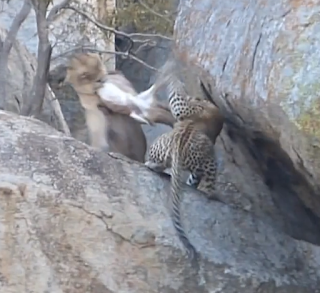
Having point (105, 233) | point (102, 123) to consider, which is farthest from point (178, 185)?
point (102, 123)

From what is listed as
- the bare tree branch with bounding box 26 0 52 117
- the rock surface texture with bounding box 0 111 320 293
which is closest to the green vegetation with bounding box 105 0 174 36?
the bare tree branch with bounding box 26 0 52 117

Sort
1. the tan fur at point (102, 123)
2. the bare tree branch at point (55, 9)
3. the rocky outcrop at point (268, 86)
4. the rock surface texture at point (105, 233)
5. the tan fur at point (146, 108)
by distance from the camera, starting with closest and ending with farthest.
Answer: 1. the rocky outcrop at point (268, 86)
2. the rock surface texture at point (105, 233)
3. the tan fur at point (146, 108)
4. the tan fur at point (102, 123)
5. the bare tree branch at point (55, 9)

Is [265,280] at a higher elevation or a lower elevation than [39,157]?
Result: lower

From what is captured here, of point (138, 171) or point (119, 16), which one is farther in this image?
point (119, 16)

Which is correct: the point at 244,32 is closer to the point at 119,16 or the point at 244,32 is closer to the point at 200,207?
the point at 200,207

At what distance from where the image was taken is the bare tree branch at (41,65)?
27.6 feet

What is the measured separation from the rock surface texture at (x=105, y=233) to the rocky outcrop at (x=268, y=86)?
0.51m

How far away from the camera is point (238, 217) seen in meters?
5.82

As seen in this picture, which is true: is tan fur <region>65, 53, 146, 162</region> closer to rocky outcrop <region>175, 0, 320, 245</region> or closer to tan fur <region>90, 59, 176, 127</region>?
tan fur <region>90, 59, 176, 127</region>

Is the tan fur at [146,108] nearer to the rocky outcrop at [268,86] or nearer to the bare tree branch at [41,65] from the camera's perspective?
the rocky outcrop at [268,86]

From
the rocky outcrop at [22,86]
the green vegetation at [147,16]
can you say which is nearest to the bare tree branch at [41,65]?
the rocky outcrop at [22,86]

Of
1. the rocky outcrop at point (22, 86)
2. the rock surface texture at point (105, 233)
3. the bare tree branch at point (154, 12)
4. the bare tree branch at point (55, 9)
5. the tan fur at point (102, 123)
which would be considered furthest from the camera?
the bare tree branch at point (154, 12)

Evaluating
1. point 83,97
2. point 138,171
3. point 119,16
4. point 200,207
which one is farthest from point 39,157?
point 119,16

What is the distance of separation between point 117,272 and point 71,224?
376 millimetres
